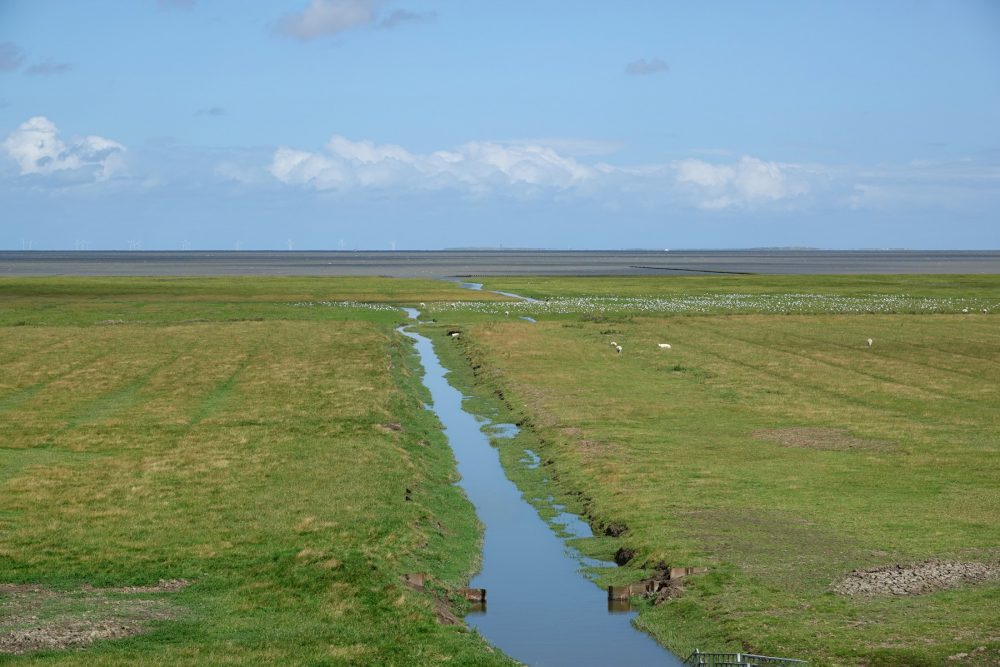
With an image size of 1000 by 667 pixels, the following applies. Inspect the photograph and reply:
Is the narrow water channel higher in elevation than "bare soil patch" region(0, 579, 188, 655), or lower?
lower

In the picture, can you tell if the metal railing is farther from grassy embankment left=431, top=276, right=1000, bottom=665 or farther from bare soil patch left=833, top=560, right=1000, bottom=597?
bare soil patch left=833, top=560, right=1000, bottom=597

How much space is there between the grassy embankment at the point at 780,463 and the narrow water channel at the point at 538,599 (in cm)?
72

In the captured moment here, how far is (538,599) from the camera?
21.1m

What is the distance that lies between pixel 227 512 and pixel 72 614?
710 centimetres

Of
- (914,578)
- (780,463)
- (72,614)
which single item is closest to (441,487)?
(780,463)

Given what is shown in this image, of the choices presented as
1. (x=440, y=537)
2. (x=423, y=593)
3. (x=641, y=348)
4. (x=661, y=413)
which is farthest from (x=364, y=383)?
(x=423, y=593)

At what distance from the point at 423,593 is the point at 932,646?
844cm

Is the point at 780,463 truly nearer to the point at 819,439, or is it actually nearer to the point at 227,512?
the point at 819,439

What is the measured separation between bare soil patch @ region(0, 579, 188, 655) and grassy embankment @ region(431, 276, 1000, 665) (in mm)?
8282

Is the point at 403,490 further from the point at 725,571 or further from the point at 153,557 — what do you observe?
the point at 725,571

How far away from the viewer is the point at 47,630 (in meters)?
17.0

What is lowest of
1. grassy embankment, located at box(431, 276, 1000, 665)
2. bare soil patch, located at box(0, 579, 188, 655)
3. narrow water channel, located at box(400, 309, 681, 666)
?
narrow water channel, located at box(400, 309, 681, 666)

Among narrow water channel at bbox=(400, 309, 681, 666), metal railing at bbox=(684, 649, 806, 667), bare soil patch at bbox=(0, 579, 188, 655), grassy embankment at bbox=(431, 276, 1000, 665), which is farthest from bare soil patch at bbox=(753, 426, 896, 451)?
bare soil patch at bbox=(0, 579, 188, 655)

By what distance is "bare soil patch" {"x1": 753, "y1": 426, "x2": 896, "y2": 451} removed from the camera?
3269 cm
